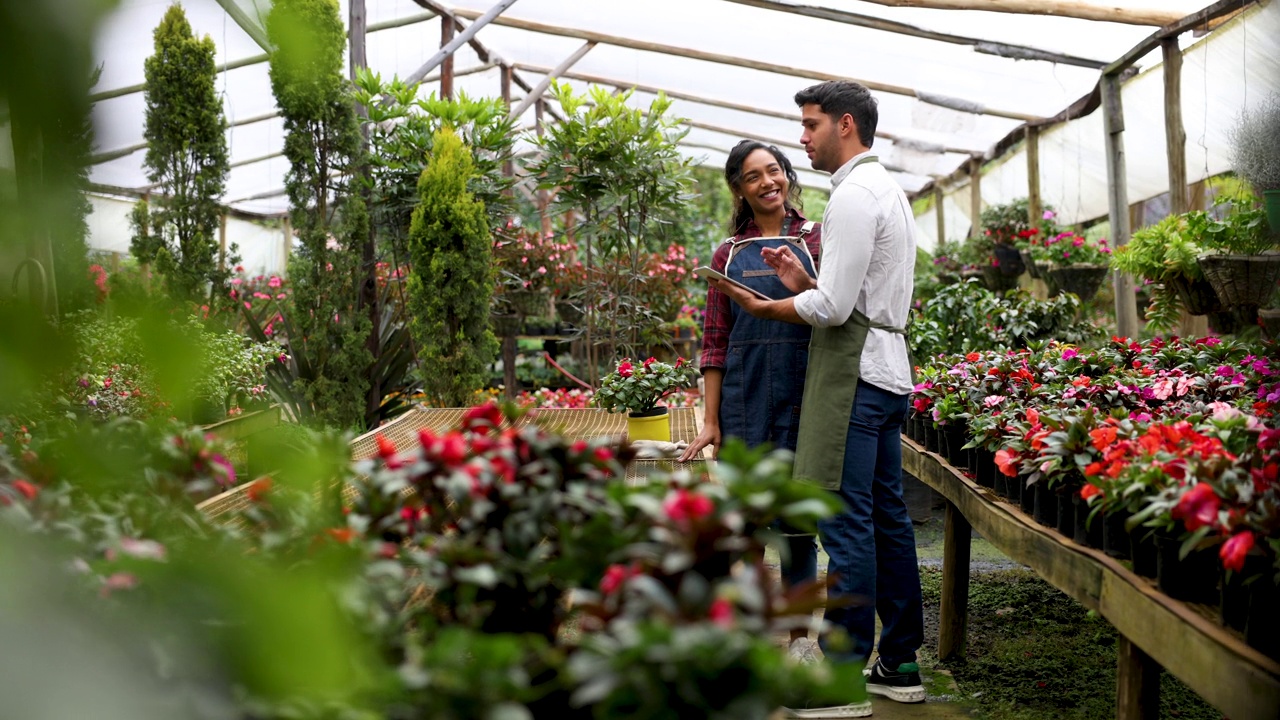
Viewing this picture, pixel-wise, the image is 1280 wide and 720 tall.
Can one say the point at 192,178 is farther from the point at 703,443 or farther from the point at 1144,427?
the point at 1144,427

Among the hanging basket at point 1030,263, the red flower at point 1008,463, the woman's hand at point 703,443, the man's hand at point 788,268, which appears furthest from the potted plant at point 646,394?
the hanging basket at point 1030,263

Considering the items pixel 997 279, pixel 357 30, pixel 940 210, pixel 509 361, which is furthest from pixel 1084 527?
pixel 940 210

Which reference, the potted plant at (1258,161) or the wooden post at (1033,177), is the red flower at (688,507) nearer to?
the potted plant at (1258,161)

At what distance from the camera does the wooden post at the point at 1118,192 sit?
6.27 m

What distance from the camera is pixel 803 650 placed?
2.82 m

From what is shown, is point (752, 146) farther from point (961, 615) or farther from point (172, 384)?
point (172, 384)

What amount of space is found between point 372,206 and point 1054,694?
4534 millimetres

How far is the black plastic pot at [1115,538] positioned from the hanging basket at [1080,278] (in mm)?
4734

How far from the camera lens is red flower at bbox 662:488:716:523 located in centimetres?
96

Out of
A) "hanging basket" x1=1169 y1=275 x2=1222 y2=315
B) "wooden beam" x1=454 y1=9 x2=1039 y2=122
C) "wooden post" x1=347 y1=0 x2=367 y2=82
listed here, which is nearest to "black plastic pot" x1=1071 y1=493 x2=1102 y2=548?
"hanging basket" x1=1169 y1=275 x2=1222 y2=315

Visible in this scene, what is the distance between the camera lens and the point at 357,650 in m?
0.47

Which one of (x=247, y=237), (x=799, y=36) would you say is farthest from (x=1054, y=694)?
(x=247, y=237)

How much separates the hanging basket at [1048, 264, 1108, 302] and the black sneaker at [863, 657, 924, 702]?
4.39 m

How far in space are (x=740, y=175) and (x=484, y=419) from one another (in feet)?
6.08
